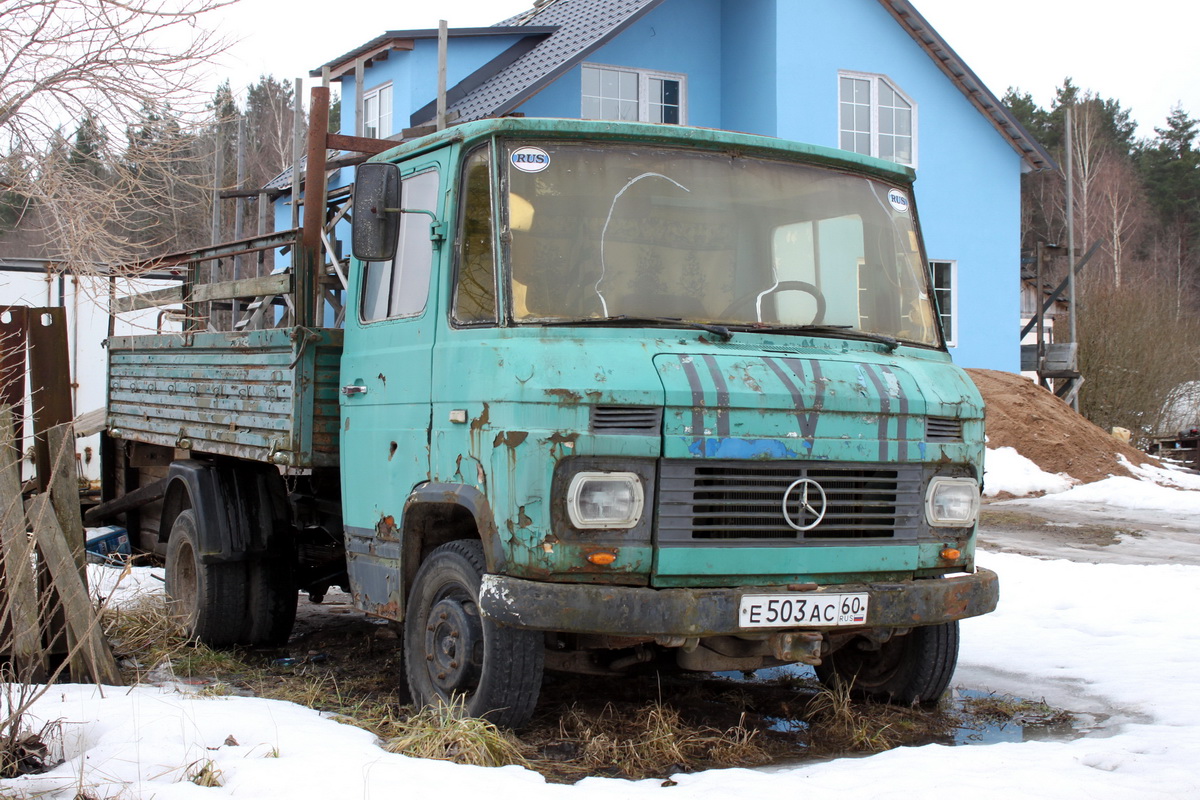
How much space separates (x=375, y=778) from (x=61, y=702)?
1.61 meters

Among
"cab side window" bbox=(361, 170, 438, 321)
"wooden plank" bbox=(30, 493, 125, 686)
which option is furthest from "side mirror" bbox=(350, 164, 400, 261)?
"wooden plank" bbox=(30, 493, 125, 686)

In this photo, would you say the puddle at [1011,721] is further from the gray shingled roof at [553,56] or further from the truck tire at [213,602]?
the gray shingled roof at [553,56]

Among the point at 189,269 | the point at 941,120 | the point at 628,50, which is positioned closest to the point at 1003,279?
the point at 941,120

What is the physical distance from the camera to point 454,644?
16.3 ft

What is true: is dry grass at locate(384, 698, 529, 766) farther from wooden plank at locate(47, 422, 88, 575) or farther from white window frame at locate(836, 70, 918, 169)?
white window frame at locate(836, 70, 918, 169)

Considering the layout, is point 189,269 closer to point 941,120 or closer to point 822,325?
point 822,325

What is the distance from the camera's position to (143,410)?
26.7ft

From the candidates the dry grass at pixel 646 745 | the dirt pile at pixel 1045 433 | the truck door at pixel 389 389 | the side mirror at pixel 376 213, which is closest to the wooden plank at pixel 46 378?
the truck door at pixel 389 389

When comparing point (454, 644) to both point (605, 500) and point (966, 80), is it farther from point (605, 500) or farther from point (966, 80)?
point (966, 80)

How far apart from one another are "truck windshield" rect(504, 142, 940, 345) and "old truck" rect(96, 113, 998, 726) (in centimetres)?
1

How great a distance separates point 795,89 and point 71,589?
1694 cm

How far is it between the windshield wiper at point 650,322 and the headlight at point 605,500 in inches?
25.3

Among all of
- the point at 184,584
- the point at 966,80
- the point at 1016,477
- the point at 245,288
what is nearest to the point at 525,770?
the point at 245,288

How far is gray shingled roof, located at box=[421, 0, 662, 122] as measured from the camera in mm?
18734
